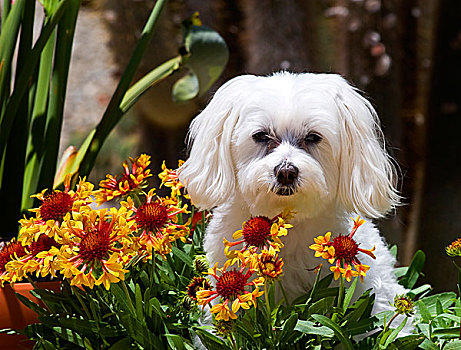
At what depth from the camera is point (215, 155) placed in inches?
39.3

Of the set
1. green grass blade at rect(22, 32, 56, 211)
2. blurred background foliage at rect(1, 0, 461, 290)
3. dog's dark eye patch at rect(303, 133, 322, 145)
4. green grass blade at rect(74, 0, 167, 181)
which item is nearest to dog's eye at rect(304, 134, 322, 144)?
dog's dark eye patch at rect(303, 133, 322, 145)

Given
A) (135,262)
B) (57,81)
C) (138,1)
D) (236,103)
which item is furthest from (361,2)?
(135,262)

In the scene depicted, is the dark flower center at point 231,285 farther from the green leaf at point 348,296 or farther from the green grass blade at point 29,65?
the green grass blade at point 29,65

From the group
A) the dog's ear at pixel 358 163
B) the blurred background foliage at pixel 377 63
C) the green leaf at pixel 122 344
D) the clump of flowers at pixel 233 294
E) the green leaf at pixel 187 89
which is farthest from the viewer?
the blurred background foliage at pixel 377 63

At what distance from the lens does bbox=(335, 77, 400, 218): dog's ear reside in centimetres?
96

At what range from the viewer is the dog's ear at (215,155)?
0.98m

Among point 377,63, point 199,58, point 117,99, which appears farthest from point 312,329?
point 377,63

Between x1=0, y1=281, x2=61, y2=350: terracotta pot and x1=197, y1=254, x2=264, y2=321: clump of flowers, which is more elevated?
x1=197, y1=254, x2=264, y2=321: clump of flowers

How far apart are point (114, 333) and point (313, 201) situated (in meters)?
0.33

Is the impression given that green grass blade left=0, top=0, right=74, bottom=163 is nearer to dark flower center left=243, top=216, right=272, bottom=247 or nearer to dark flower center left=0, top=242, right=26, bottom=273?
dark flower center left=0, top=242, right=26, bottom=273

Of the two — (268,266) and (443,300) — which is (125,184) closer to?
(268,266)

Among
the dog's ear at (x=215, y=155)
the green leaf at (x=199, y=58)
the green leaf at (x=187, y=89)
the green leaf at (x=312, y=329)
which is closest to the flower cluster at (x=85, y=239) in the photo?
the dog's ear at (x=215, y=155)

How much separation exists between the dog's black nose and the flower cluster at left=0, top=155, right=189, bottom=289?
0.15 metres

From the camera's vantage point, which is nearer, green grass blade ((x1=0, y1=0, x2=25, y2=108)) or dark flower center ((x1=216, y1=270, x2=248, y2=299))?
dark flower center ((x1=216, y1=270, x2=248, y2=299))
